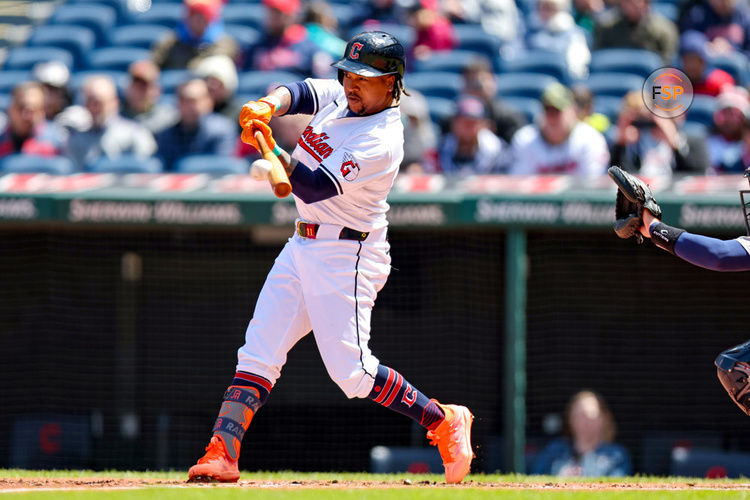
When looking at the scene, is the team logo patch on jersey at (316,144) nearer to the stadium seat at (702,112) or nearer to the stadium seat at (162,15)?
the stadium seat at (702,112)

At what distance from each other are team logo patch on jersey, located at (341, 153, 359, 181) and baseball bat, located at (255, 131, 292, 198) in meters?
0.26

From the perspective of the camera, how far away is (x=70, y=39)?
428 inches

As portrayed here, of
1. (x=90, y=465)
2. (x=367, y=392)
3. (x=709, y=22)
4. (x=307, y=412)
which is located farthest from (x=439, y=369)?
(x=709, y=22)

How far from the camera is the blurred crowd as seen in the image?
308 inches

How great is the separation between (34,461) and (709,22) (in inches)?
235

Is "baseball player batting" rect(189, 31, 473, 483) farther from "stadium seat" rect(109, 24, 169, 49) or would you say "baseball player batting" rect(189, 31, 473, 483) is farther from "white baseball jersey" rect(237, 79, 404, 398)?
"stadium seat" rect(109, 24, 169, 49)

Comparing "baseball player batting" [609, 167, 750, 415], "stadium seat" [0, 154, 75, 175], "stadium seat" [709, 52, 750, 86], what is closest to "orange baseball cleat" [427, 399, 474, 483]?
"baseball player batting" [609, 167, 750, 415]

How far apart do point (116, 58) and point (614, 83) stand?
424 cm

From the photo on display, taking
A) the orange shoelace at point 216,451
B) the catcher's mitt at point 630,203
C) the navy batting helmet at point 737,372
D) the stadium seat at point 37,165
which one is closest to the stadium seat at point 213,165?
the stadium seat at point 37,165

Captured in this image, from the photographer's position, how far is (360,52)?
14.9 ft

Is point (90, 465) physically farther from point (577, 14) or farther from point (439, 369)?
Answer: point (577, 14)

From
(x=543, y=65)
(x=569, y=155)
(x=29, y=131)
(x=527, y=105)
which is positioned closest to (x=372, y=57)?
(x=569, y=155)

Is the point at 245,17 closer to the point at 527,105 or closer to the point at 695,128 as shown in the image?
the point at 527,105

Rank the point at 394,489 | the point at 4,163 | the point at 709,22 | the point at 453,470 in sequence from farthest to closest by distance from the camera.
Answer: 1. the point at 709,22
2. the point at 4,163
3. the point at 453,470
4. the point at 394,489
